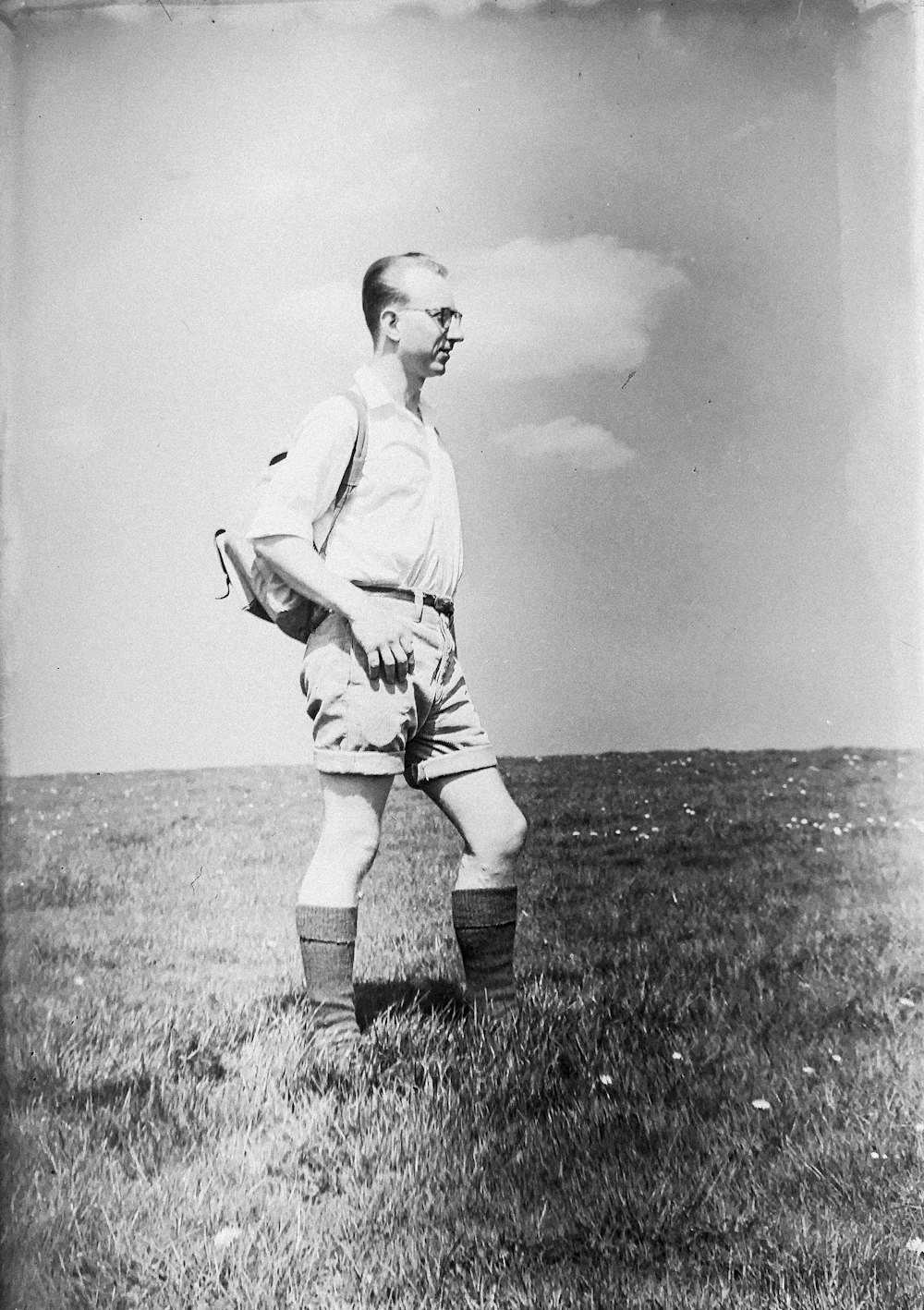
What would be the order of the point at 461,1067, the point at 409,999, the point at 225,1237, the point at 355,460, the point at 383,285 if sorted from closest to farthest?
the point at 225,1237 → the point at 461,1067 → the point at 355,460 → the point at 383,285 → the point at 409,999

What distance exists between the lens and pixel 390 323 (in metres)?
2.77

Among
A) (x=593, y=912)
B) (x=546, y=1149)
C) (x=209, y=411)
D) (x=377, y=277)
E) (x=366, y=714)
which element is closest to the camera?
(x=546, y=1149)

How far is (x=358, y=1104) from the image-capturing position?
2.39 m

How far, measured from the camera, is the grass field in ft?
6.97

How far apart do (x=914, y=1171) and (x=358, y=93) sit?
2951 millimetres

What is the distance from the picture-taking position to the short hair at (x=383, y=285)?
2.77m

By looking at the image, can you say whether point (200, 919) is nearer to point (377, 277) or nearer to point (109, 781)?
point (109, 781)

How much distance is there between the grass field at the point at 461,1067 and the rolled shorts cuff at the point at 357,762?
48cm

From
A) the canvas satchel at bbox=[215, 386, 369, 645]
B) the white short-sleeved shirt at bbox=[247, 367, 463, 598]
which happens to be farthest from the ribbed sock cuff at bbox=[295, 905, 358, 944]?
the white short-sleeved shirt at bbox=[247, 367, 463, 598]

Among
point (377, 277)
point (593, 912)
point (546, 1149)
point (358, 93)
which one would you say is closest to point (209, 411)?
point (377, 277)

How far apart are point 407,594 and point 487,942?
0.92 m

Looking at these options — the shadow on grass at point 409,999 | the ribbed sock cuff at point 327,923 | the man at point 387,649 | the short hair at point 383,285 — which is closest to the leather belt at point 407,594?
Answer: the man at point 387,649

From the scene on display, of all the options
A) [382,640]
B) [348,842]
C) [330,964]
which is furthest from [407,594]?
[330,964]

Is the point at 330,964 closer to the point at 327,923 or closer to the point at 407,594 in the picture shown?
the point at 327,923
